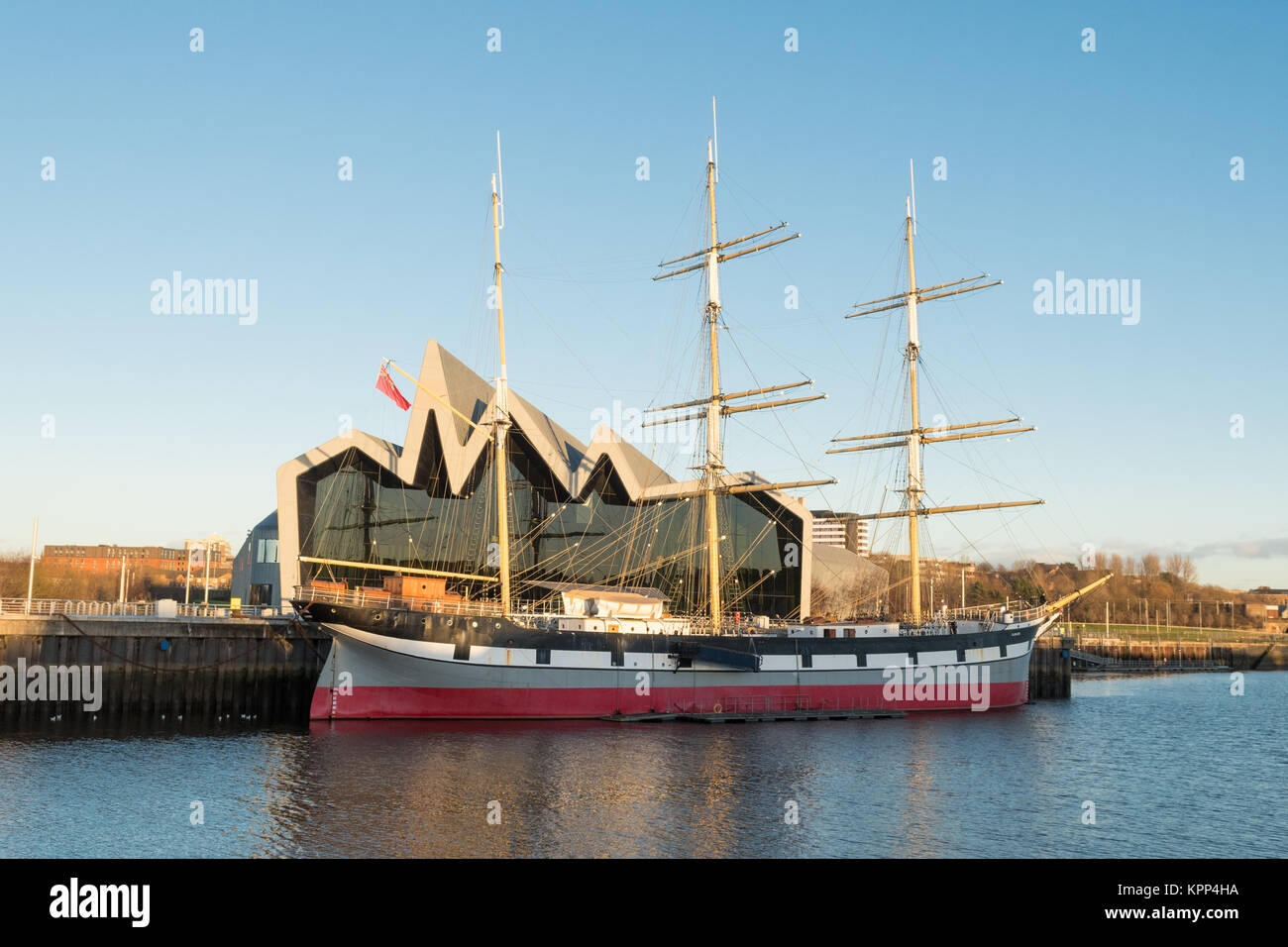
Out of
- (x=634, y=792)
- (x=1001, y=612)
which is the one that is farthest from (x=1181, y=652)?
(x=634, y=792)

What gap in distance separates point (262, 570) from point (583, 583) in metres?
19.5

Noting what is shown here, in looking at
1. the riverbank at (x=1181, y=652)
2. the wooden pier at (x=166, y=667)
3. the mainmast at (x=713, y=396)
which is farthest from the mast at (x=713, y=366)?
the riverbank at (x=1181, y=652)

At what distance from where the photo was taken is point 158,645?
3716 cm

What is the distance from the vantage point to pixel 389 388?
133 feet

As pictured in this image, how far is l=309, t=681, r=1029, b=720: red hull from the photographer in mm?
37000

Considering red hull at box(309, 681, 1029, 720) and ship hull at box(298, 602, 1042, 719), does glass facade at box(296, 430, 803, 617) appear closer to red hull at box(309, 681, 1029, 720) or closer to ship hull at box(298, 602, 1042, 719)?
ship hull at box(298, 602, 1042, 719)

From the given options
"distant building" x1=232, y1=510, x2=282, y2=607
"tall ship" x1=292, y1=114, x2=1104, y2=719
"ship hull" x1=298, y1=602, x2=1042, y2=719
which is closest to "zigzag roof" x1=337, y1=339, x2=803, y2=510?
"tall ship" x1=292, y1=114, x2=1104, y2=719

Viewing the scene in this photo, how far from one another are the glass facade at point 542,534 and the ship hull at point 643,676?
851cm

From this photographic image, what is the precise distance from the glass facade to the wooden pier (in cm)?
1038

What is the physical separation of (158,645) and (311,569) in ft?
45.1

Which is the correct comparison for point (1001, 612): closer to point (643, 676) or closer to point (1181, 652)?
point (643, 676)
